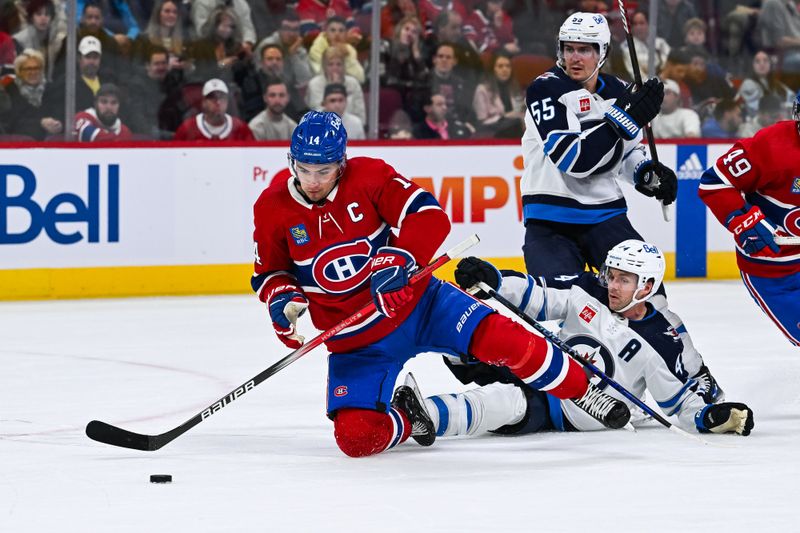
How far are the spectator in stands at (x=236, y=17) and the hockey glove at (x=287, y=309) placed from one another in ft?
13.1

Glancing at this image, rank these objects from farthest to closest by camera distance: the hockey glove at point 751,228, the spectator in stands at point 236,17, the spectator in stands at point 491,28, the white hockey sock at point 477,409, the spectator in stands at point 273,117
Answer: the spectator in stands at point 491,28
the spectator in stands at point 273,117
the spectator in stands at point 236,17
the hockey glove at point 751,228
the white hockey sock at point 477,409

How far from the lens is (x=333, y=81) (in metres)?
8.35

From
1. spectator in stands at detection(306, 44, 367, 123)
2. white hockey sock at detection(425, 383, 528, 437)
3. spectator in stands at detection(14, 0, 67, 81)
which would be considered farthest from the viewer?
spectator in stands at detection(306, 44, 367, 123)

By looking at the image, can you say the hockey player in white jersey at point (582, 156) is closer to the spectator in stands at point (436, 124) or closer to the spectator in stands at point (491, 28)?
the spectator in stands at point (436, 124)

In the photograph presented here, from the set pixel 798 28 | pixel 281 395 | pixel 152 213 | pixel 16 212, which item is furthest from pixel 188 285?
pixel 798 28

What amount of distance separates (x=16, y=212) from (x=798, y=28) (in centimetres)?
481

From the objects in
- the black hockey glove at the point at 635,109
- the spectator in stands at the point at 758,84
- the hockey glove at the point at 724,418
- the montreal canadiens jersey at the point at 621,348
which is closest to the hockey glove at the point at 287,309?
the montreal canadiens jersey at the point at 621,348

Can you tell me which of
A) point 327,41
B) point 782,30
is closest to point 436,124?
point 327,41

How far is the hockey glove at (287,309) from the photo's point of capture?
4.17m

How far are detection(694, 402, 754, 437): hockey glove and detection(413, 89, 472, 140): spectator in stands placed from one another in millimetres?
4312

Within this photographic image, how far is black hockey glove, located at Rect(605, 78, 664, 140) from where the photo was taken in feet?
16.4

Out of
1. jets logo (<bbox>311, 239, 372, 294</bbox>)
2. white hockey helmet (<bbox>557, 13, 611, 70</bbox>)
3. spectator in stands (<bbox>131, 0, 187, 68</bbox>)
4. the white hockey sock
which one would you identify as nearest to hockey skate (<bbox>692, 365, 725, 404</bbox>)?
the white hockey sock

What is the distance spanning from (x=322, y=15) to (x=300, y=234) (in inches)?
167

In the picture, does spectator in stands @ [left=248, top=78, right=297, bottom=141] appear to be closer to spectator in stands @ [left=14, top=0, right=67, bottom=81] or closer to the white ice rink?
spectator in stands @ [left=14, top=0, right=67, bottom=81]
